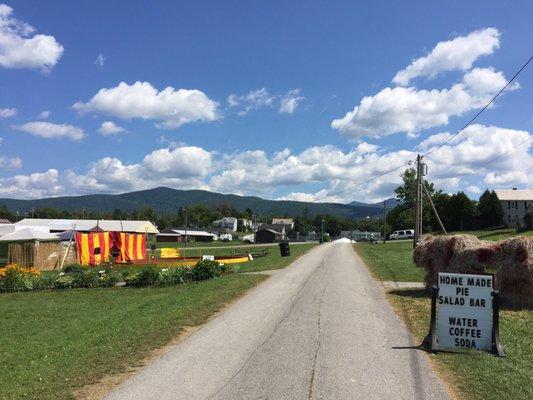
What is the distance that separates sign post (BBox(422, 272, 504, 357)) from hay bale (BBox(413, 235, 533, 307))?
3539 millimetres

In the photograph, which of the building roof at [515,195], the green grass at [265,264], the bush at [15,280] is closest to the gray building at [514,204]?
the building roof at [515,195]

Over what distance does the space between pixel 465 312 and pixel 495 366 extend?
132cm

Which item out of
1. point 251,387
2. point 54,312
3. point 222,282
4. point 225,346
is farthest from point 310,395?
point 222,282

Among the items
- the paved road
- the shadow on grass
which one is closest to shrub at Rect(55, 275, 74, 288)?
the paved road

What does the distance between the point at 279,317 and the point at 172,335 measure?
272cm

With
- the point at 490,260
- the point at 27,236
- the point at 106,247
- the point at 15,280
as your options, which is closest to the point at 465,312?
the point at 490,260

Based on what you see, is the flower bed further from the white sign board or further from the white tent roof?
the white sign board

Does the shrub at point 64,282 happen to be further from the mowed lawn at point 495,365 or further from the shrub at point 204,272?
the mowed lawn at point 495,365

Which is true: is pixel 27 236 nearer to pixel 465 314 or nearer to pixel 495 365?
pixel 465 314

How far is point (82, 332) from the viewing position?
1165cm

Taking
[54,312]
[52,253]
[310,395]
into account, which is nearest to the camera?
[310,395]

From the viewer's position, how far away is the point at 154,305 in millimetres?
14766

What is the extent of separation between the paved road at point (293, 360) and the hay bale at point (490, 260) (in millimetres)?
3161

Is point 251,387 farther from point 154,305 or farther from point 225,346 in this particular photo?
point 154,305
